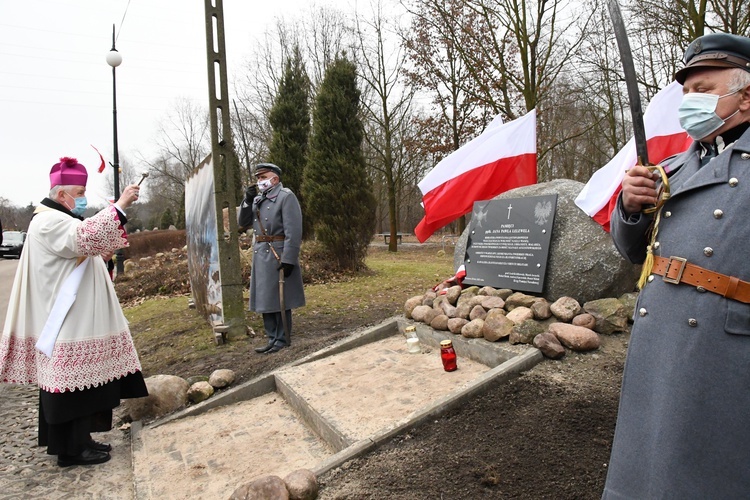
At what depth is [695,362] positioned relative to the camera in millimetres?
1396

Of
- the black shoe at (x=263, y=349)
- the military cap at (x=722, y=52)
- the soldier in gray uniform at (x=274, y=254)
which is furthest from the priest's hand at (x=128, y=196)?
the military cap at (x=722, y=52)

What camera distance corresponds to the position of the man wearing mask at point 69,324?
327 centimetres

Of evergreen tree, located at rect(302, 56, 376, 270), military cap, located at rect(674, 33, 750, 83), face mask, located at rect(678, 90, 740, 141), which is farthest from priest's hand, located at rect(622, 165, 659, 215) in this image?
evergreen tree, located at rect(302, 56, 376, 270)

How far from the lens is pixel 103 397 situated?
3438mm

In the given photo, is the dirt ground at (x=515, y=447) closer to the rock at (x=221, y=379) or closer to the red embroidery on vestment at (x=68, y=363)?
the red embroidery on vestment at (x=68, y=363)

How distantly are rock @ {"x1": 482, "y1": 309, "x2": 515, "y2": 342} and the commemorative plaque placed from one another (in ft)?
2.12

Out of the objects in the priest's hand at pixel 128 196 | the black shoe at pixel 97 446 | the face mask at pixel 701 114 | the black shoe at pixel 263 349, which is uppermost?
the face mask at pixel 701 114

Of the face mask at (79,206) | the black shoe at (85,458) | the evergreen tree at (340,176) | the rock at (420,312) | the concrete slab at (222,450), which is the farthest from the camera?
the evergreen tree at (340,176)

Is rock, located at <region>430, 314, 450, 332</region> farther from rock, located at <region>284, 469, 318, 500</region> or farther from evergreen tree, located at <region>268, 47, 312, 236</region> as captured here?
evergreen tree, located at <region>268, 47, 312, 236</region>

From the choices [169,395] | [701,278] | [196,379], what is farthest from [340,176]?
[701,278]

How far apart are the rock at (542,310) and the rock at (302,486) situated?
7.94 ft

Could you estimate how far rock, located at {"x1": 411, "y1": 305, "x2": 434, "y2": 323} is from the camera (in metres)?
5.00

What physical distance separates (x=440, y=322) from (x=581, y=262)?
136 centimetres

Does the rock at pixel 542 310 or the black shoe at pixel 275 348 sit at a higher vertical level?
the rock at pixel 542 310
